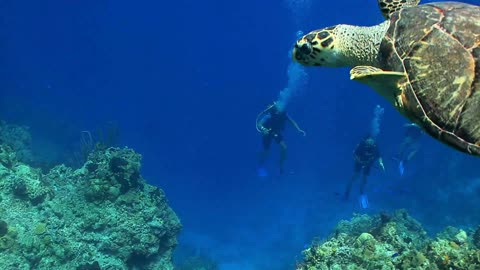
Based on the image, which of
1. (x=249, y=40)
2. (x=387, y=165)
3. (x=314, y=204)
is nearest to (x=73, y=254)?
(x=314, y=204)

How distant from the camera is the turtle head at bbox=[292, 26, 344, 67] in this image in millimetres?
2926

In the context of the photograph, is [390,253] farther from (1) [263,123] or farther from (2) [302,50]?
(1) [263,123]

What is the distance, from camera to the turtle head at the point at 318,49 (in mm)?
2926

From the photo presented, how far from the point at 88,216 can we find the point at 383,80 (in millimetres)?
5783

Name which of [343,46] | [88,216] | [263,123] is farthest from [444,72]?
[263,123]

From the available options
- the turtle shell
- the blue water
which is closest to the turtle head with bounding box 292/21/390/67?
the turtle shell

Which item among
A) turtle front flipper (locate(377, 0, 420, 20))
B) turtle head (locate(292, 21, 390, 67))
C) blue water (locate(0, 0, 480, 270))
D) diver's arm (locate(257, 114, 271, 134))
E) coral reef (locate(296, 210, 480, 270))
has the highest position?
blue water (locate(0, 0, 480, 270))

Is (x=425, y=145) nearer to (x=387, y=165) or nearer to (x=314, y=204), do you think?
(x=387, y=165)

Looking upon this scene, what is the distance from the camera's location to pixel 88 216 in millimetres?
6496

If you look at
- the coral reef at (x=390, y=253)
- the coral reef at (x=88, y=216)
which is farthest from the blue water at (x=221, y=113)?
the coral reef at (x=390, y=253)

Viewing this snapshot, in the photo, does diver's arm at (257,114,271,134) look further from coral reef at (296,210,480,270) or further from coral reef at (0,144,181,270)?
coral reef at (296,210,480,270)

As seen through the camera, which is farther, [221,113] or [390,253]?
[221,113]

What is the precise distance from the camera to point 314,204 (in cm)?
2258

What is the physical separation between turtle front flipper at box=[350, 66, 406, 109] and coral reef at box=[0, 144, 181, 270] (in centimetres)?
524
